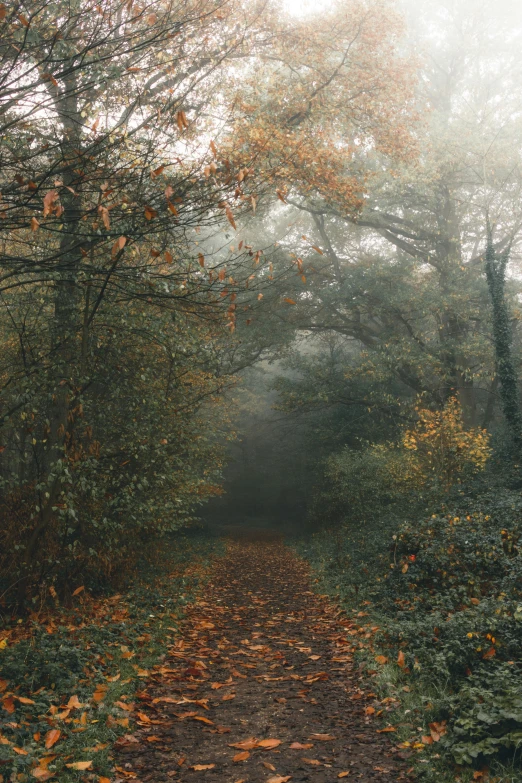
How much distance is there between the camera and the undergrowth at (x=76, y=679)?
3.46 m

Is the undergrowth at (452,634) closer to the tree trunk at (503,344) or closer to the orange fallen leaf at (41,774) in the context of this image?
the orange fallen leaf at (41,774)

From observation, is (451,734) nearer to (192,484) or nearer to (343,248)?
(192,484)

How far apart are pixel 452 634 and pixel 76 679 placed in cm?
334

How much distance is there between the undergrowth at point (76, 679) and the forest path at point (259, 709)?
20 cm

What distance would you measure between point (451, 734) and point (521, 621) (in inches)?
57.8

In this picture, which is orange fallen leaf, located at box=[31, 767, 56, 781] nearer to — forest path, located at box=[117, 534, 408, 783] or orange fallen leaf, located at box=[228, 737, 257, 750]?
forest path, located at box=[117, 534, 408, 783]

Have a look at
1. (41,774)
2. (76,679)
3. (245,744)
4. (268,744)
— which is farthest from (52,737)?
(268,744)

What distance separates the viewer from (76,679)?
15.5 ft

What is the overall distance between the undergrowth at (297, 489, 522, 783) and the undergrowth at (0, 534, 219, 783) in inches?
83.9

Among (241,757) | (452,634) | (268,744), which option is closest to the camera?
(241,757)

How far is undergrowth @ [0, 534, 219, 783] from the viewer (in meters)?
3.46

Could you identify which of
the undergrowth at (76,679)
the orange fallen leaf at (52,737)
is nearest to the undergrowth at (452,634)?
the undergrowth at (76,679)

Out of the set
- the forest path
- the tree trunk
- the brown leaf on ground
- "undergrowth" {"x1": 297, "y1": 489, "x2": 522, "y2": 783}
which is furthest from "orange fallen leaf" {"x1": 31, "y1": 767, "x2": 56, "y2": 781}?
the tree trunk

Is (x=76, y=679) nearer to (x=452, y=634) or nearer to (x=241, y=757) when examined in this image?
(x=241, y=757)
